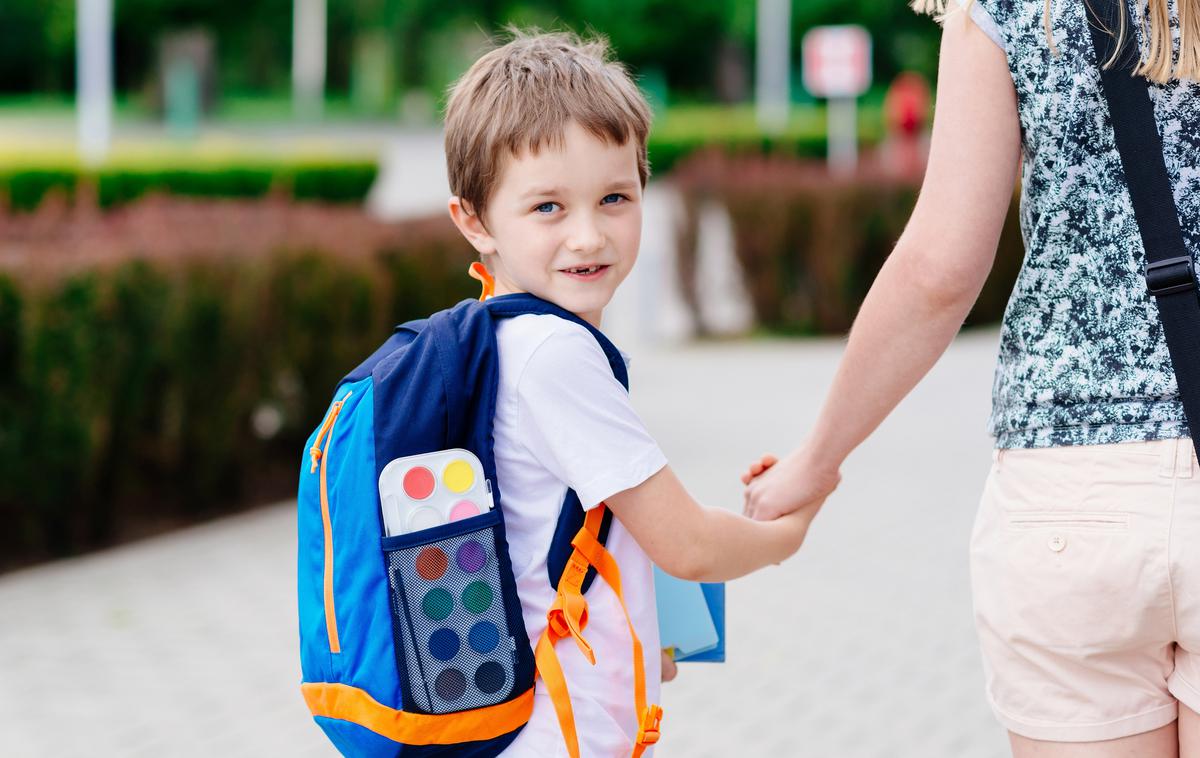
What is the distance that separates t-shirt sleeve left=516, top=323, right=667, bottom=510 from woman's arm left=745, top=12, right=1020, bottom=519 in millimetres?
350

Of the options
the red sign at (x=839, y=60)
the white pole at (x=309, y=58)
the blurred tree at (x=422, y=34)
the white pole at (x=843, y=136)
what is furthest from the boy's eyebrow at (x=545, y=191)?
the blurred tree at (x=422, y=34)

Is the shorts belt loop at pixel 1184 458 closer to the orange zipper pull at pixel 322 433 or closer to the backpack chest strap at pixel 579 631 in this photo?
the backpack chest strap at pixel 579 631

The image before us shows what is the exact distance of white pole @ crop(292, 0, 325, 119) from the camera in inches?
1811

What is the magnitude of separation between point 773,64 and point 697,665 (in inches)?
1534

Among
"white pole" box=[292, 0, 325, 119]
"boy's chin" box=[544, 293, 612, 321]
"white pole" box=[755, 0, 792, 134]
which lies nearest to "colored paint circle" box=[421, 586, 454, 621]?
"boy's chin" box=[544, 293, 612, 321]

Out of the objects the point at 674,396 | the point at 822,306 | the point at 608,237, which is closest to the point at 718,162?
the point at 822,306

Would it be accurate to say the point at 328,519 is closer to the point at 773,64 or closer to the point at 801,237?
the point at 801,237

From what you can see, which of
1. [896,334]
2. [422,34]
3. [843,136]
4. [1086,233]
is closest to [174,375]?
[896,334]

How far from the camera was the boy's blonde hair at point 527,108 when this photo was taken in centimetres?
197

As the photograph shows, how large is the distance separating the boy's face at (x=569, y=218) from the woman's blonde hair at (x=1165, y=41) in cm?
55

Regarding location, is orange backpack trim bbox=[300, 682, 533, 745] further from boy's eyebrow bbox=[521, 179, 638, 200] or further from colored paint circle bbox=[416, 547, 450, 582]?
boy's eyebrow bbox=[521, 179, 638, 200]

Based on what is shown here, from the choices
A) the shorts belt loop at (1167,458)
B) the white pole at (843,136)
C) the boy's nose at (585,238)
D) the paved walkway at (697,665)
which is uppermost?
the white pole at (843,136)

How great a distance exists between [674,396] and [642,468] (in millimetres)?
8471

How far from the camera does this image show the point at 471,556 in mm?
1888
